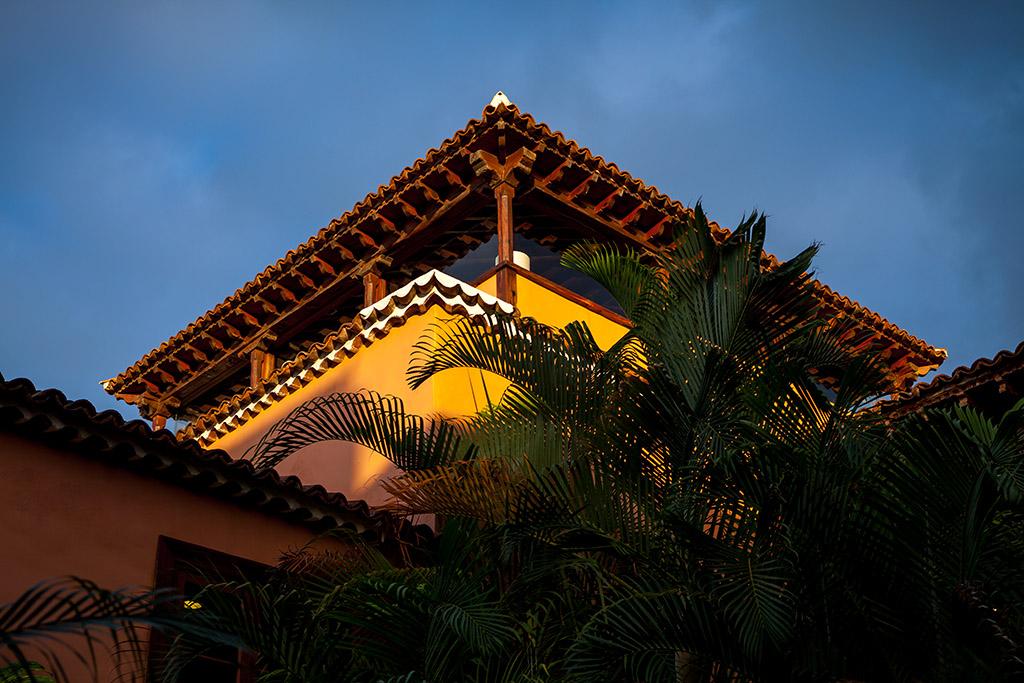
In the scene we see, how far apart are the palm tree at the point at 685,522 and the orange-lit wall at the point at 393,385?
3.78 meters

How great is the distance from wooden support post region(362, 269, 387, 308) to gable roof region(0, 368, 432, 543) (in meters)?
4.97

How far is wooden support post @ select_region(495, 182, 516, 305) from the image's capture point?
1259 cm

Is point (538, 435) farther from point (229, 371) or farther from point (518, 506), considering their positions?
point (229, 371)

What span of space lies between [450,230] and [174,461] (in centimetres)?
614

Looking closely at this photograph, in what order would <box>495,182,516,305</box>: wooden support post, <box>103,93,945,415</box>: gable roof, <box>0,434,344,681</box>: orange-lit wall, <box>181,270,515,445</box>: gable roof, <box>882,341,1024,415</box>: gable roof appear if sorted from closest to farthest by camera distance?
1. <box>0,434,344,681</box>: orange-lit wall
2. <box>882,341,1024,415</box>: gable roof
3. <box>181,270,515,445</box>: gable roof
4. <box>495,182,516,305</box>: wooden support post
5. <box>103,93,945,415</box>: gable roof

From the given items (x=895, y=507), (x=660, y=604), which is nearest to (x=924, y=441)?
(x=895, y=507)

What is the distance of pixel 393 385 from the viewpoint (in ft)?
40.9

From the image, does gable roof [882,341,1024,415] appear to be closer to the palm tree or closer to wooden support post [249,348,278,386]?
the palm tree

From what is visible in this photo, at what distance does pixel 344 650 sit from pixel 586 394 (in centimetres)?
198

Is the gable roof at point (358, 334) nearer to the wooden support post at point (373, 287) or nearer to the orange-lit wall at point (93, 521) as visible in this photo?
the wooden support post at point (373, 287)

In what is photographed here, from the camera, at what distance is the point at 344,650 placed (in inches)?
280

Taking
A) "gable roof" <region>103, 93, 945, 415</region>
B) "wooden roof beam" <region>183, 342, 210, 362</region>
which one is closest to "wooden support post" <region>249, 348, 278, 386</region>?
"gable roof" <region>103, 93, 945, 415</region>

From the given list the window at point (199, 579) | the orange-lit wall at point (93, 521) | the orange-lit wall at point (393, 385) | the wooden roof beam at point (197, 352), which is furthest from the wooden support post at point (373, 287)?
the window at point (199, 579)

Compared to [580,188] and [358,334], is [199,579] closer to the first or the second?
[358,334]
